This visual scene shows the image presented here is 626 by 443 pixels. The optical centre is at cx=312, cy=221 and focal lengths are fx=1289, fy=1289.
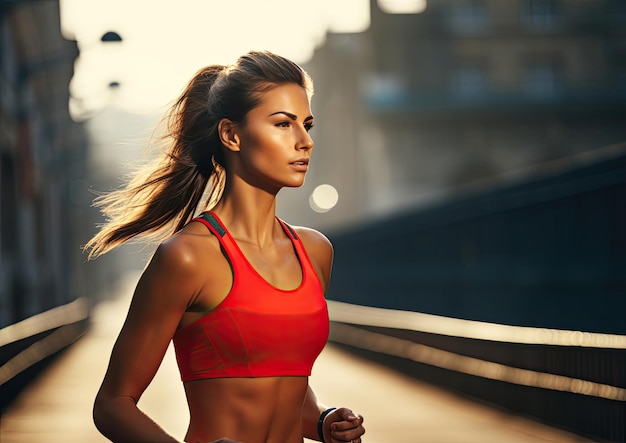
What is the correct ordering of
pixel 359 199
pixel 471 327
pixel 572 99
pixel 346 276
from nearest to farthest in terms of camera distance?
pixel 471 327 → pixel 346 276 → pixel 572 99 → pixel 359 199

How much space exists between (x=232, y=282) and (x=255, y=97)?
563 mm

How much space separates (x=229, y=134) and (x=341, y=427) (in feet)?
3.06

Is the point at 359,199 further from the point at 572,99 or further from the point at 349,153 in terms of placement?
the point at 572,99

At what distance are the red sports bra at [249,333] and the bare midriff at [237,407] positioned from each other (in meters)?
0.03

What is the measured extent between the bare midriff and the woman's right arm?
0.62 feet

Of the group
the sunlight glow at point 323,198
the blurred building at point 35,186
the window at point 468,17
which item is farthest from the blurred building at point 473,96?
the blurred building at point 35,186

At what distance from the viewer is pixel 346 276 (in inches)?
1480

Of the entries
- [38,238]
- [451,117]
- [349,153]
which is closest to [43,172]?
[38,238]

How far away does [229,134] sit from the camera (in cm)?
382

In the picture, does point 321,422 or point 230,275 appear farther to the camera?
point 321,422

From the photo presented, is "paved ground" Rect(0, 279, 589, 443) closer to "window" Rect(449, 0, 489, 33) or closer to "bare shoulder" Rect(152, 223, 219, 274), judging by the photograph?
"bare shoulder" Rect(152, 223, 219, 274)

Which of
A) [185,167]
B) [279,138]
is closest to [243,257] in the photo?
[279,138]

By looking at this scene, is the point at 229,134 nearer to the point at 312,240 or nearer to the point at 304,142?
the point at 304,142

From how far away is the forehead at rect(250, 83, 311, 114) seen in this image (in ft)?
12.2
